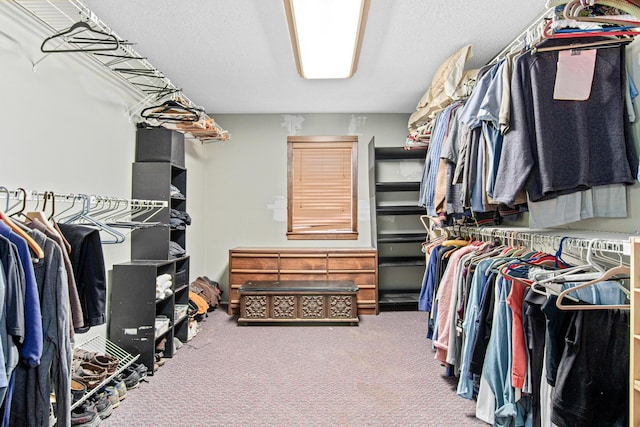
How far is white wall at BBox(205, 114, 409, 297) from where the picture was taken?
464 centimetres

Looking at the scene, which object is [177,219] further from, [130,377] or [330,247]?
[330,247]

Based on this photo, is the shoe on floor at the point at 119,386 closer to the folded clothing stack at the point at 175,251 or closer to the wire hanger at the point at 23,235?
the folded clothing stack at the point at 175,251

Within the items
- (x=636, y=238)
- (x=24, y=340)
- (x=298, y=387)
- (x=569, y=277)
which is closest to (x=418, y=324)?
(x=298, y=387)

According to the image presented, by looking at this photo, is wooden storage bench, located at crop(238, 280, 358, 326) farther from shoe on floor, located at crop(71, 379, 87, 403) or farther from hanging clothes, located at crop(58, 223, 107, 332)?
hanging clothes, located at crop(58, 223, 107, 332)

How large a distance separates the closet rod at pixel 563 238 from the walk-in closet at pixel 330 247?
17 millimetres

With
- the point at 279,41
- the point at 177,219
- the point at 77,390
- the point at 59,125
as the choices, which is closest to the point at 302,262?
the point at 177,219

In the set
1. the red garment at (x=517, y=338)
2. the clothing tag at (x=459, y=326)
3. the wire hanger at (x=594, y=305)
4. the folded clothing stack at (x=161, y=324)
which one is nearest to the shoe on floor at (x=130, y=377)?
the folded clothing stack at (x=161, y=324)

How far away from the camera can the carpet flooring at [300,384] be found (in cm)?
200

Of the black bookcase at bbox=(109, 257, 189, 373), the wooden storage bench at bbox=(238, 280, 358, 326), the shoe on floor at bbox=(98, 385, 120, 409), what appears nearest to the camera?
the shoe on floor at bbox=(98, 385, 120, 409)

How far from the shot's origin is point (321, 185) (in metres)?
4.64

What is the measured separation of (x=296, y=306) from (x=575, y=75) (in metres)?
2.99

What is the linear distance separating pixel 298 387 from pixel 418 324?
5.84 ft

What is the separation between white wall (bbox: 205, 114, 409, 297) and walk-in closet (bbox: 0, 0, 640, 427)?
0.26 meters

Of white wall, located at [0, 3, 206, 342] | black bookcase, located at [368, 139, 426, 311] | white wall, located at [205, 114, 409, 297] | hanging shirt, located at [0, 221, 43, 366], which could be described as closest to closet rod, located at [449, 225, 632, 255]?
black bookcase, located at [368, 139, 426, 311]
